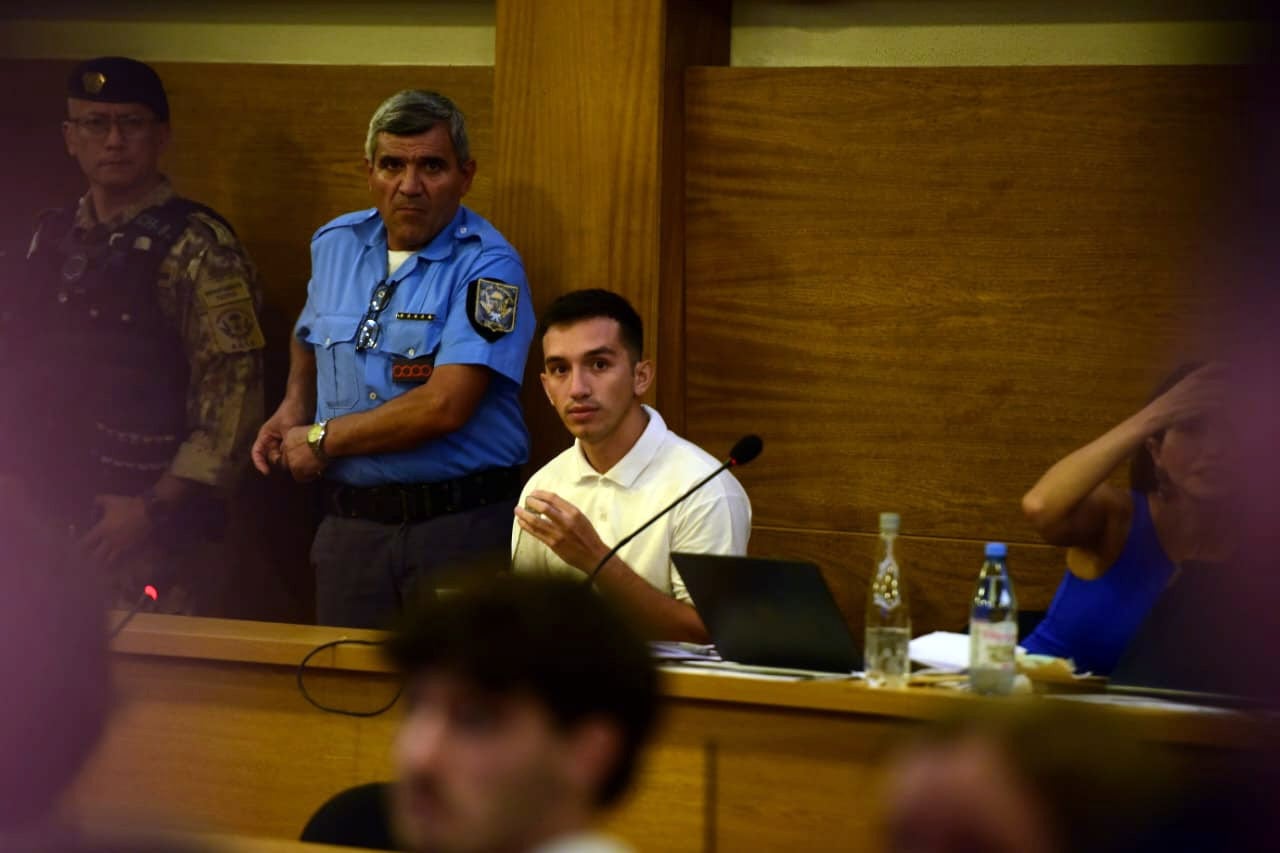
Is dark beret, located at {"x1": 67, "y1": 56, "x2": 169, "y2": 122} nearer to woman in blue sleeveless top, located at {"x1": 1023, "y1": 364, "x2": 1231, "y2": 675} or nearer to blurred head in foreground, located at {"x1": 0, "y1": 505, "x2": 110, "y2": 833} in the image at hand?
woman in blue sleeveless top, located at {"x1": 1023, "y1": 364, "x2": 1231, "y2": 675}

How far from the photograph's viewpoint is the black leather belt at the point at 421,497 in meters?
3.82

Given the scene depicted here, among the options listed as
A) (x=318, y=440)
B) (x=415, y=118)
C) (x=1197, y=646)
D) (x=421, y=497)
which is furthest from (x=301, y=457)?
(x=1197, y=646)

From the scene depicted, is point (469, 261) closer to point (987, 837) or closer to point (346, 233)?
point (346, 233)

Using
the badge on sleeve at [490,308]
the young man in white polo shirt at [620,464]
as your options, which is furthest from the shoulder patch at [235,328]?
the young man in white polo shirt at [620,464]

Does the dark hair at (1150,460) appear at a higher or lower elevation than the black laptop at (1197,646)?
higher

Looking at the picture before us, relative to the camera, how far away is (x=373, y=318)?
3.88 meters

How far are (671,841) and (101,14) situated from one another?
329cm

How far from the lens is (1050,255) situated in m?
4.12

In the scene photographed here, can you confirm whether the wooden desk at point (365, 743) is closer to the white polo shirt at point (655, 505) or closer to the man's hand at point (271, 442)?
the white polo shirt at point (655, 505)

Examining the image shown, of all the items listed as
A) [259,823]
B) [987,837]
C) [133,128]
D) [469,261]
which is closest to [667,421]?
[469,261]

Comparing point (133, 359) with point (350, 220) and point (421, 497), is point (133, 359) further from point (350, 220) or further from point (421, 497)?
point (421, 497)

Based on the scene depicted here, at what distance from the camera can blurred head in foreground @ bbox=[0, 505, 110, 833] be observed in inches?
45.3

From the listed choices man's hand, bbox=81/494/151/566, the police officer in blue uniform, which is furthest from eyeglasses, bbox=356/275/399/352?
man's hand, bbox=81/494/151/566

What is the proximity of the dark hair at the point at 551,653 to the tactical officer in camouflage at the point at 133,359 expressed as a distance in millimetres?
2850
